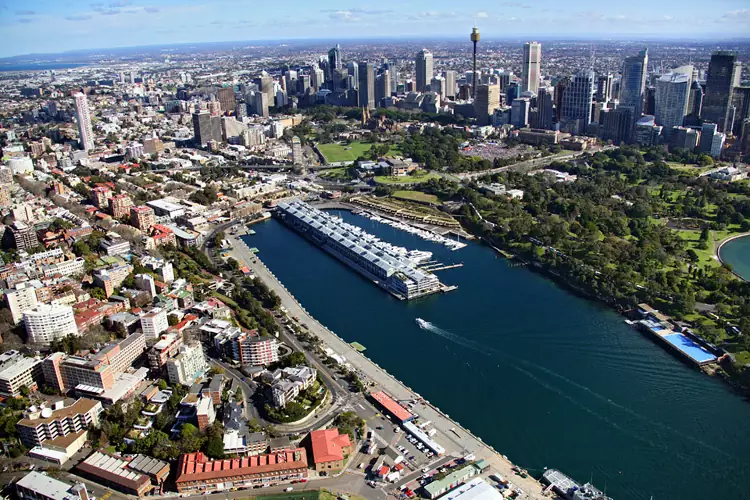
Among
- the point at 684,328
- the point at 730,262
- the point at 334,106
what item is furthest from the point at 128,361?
the point at 334,106

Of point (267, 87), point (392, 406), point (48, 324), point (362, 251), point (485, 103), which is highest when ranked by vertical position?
point (267, 87)

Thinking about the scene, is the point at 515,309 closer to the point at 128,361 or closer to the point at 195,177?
the point at 128,361

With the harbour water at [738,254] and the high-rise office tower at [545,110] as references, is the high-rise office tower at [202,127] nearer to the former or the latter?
the high-rise office tower at [545,110]

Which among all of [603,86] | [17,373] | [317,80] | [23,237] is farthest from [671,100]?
[17,373]

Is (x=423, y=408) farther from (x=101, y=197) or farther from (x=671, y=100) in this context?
(x=671, y=100)

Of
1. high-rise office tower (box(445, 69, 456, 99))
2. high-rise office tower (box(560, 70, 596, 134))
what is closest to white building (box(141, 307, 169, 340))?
high-rise office tower (box(560, 70, 596, 134))
